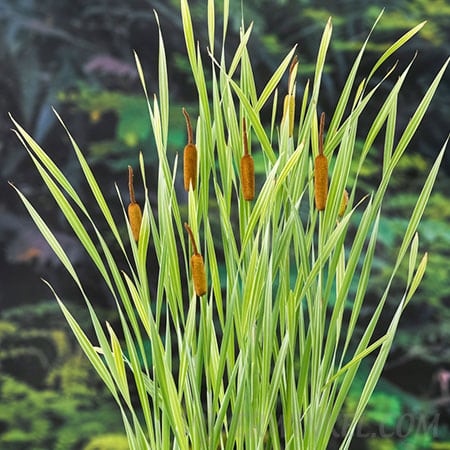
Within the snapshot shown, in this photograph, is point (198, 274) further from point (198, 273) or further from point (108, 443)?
point (108, 443)

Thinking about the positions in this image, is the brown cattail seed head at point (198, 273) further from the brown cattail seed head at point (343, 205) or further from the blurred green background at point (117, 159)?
the blurred green background at point (117, 159)

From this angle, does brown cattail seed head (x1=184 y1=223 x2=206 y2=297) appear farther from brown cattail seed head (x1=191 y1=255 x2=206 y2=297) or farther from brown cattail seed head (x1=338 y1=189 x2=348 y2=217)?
brown cattail seed head (x1=338 y1=189 x2=348 y2=217)

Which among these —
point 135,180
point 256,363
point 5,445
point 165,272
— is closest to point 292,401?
point 256,363

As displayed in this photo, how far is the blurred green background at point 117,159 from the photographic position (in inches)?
66.8

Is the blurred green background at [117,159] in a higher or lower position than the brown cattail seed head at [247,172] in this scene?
higher

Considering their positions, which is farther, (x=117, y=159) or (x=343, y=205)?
(x=117, y=159)

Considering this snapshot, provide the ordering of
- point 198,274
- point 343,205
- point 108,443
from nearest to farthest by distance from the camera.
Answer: point 198,274 < point 343,205 < point 108,443

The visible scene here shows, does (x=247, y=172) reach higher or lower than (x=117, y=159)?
lower

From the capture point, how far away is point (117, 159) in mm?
1737

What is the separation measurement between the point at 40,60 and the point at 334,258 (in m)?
1.34

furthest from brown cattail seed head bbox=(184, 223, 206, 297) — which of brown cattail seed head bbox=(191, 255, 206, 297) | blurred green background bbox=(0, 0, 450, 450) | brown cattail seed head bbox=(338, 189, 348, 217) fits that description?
blurred green background bbox=(0, 0, 450, 450)

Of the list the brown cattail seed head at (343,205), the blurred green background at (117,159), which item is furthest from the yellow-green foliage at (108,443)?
the brown cattail seed head at (343,205)

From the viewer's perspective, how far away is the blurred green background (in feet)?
5.57

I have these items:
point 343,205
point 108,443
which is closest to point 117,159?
point 108,443
